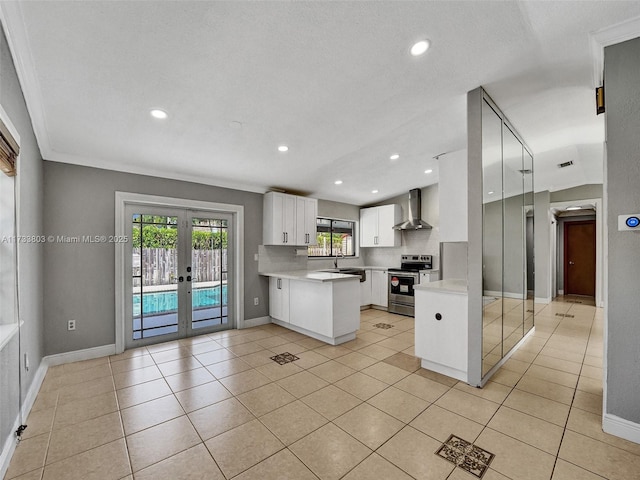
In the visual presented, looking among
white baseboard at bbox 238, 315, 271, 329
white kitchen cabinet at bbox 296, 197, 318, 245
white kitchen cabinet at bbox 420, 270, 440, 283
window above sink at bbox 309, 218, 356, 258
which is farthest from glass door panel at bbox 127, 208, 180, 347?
white kitchen cabinet at bbox 420, 270, 440, 283

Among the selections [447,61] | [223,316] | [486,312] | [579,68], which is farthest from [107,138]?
[579,68]

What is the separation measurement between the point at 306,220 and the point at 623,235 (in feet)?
13.5

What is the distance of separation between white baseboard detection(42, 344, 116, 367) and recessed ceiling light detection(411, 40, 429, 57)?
4.56 m

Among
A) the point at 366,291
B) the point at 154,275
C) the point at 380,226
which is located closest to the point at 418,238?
the point at 380,226

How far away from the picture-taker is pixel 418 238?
6188 mm

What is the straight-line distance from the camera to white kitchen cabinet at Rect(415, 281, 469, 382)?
9.13 feet

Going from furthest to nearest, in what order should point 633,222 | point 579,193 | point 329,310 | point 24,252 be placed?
point 579,193 < point 329,310 < point 24,252 < point 633,222

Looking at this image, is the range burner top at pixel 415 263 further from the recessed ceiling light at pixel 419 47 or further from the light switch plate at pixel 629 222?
the recessed ceiling light at pixel 419 47

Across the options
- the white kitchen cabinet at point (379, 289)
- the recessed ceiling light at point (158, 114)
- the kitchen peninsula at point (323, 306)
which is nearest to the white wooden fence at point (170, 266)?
the kitchen peninsula at point (323, 306)

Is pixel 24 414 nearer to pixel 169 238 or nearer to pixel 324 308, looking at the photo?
pixel 169 238

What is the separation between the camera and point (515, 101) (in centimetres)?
293

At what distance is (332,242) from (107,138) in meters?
4.46

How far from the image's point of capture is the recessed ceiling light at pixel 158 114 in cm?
258

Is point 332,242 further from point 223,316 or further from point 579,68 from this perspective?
point 579,68
